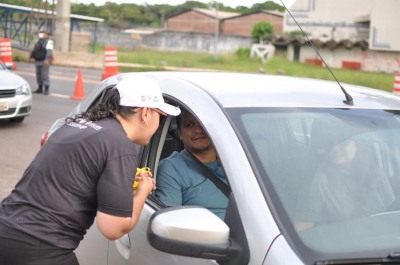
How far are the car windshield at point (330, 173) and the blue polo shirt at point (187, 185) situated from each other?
0.50 metres

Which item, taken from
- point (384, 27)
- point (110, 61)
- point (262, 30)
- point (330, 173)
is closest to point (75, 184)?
point (330, 173)

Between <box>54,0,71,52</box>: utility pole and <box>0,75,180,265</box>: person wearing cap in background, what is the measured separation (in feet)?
96.1

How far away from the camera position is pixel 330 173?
260 centimetres

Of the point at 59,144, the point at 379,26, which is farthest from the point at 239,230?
the point at 379,26

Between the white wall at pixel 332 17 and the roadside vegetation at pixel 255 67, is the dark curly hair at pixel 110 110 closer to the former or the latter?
the roadside vegetation at pixel 255 67

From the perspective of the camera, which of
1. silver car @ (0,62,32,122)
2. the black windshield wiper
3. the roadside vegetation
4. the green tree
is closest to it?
the black windshield wiper

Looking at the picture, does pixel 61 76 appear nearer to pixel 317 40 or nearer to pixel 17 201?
pixel 17 201

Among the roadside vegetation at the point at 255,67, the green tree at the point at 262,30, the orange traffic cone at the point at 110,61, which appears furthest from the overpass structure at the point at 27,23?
the green tree at the point at 262,30

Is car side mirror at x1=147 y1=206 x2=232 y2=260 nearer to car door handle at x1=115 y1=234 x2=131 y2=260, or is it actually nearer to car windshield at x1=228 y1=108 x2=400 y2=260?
car windshield at x1=228 y1=108 x2=400 y2=260

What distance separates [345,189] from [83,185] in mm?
1049

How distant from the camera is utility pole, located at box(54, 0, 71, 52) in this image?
101 feet

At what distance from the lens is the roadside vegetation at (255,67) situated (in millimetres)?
31062

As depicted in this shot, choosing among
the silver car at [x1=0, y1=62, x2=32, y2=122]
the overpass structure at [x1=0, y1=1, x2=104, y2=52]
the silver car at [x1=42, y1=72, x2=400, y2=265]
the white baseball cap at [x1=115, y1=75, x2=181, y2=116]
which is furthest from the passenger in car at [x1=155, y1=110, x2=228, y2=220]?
the overpass structure at [x1=0, y1=1, x2=104, y2=52]

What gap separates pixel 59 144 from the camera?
260cm
